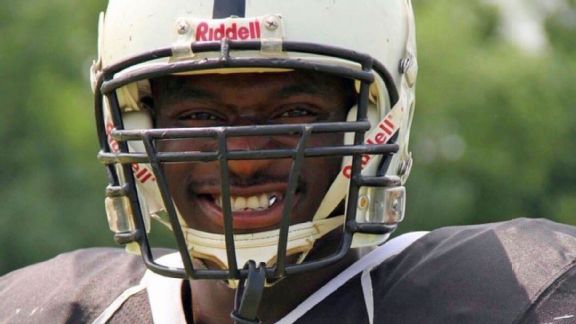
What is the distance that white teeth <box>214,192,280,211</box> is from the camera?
128 inches

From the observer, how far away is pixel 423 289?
10.8ft

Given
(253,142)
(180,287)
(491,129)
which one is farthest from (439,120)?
(253,142)

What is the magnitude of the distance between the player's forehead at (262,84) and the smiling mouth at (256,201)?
7.5 inches

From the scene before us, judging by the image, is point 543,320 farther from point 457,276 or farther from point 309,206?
point 309,206

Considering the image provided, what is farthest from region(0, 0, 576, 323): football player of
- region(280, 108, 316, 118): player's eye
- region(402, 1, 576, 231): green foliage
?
region(402, 1, 576, 231): green foliage

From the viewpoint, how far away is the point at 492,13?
10.4 m

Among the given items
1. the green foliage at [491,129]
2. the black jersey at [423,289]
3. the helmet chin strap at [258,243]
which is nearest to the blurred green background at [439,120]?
the green foliage at [491,129]

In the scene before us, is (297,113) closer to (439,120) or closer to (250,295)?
(250,295)

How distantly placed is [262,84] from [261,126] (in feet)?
0.61

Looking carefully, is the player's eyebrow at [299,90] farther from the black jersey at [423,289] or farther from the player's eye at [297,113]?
the black jersey at [423,289]

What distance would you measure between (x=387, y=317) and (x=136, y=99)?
2.16 feet

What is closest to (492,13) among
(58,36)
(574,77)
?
(574,77)

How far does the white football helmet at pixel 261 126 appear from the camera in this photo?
3.17 metres

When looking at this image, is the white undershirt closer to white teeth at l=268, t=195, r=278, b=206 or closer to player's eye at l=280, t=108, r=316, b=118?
white teeth at l=268, t=195, r=278, b=206
